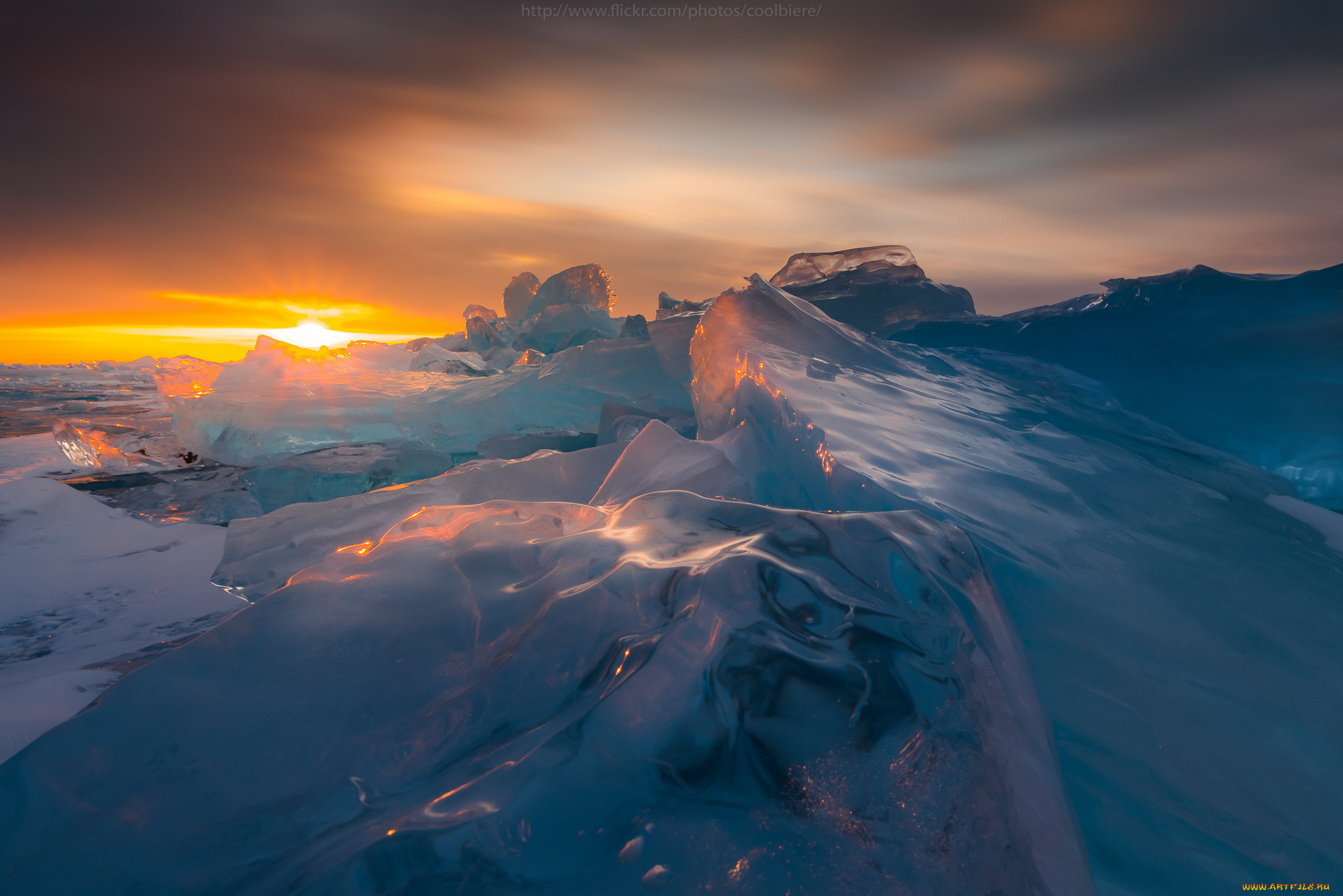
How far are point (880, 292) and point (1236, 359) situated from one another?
9.01 ft

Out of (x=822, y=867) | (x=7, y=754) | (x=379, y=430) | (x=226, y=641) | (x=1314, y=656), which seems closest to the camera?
(x=822, y=867)

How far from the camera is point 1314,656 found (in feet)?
5.50

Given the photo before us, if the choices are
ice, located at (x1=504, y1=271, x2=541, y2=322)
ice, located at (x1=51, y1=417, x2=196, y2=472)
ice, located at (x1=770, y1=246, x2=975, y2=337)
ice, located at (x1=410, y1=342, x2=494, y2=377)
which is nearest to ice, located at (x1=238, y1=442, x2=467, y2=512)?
ice, located at (x1=51, y1=417, x2=196, y2=472)

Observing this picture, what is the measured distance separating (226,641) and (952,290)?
643cm

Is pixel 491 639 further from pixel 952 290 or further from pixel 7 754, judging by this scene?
pixel 952 290

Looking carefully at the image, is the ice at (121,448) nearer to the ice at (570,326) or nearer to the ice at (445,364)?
the ice at (445,364)

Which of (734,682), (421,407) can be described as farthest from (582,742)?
(421,407)

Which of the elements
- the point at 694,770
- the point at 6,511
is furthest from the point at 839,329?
the point at 6,511

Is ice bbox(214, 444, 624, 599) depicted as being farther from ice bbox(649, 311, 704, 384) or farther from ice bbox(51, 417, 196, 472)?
ice bbox(51, 417, 196, 472)

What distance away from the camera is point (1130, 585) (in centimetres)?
184

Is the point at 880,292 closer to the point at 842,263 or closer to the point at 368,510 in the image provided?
the point at 842,263

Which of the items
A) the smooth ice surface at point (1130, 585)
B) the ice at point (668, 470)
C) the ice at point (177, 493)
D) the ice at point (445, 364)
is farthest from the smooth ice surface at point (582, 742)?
the ice at point (445, 364)

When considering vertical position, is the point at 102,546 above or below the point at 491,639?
below

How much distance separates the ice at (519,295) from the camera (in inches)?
613
